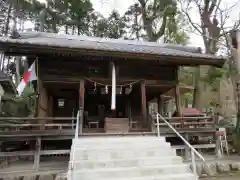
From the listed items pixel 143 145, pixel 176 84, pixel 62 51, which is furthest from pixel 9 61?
pixel 143 145

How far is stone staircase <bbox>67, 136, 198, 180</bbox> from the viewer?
16.8 feet

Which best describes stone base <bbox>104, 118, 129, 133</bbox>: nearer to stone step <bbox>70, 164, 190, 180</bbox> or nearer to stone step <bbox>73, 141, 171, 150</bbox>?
stone step <bbox>73, 141, 171, 150</bbox>

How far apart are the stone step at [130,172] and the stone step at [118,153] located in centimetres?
59

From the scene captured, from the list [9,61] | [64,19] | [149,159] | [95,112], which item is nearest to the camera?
[149,159]

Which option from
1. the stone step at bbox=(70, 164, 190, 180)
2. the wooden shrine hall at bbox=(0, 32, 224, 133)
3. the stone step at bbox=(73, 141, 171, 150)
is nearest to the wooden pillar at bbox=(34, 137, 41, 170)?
the wooden shrine hall at bbox=(0, 32, 224, 133)

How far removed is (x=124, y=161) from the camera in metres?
5.60

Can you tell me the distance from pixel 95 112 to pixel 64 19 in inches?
555

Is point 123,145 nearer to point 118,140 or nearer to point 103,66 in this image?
point 118,140

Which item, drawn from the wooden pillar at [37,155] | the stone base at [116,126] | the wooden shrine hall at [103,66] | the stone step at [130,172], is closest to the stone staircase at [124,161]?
the stone step at [130,172]

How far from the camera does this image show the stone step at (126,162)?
17.6ft

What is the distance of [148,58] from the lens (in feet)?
28.1

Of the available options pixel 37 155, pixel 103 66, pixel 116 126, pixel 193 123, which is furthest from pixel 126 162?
pixel 103 66

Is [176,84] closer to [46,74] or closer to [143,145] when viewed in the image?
[143,145]

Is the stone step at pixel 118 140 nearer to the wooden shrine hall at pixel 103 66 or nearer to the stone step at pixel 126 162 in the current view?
the stone step at pixel 126 162
